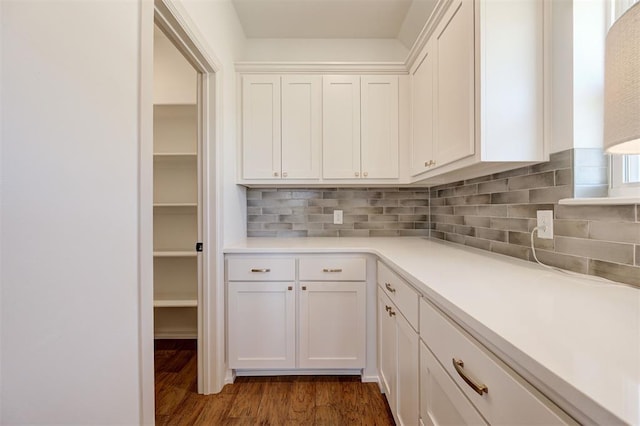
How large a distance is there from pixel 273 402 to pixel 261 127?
6.05 ft

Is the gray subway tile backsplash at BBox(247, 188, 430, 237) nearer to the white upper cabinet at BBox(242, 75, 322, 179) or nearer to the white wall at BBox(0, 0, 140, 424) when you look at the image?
the white upper cabinet at BBox(242, 75, 322, 179)

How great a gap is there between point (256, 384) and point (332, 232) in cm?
124

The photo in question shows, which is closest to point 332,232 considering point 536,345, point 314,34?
point 314,34

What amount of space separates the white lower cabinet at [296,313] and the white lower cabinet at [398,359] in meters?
0.19

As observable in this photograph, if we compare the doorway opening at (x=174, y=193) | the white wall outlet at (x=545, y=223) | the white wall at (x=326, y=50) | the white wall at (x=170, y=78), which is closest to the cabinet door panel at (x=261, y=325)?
the doorway opening at (x=174, y=193)

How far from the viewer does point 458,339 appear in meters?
0.74

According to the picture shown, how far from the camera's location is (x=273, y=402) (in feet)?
5.40

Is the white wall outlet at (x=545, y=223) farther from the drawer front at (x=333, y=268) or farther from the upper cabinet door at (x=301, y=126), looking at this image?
the upper cabinet door at (x=301, y=126)

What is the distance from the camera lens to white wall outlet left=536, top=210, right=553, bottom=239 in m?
1.15

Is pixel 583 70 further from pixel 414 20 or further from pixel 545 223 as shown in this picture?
pixel 414 20

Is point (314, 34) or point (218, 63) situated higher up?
point (314, 34)

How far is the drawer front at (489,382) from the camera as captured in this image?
1.59 ft

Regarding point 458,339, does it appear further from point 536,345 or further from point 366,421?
point 366,421

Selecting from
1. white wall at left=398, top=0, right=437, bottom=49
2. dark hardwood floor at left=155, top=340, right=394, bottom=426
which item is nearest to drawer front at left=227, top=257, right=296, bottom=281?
dark hardwood floor at left=155, top=340, right=394, bottom=426
